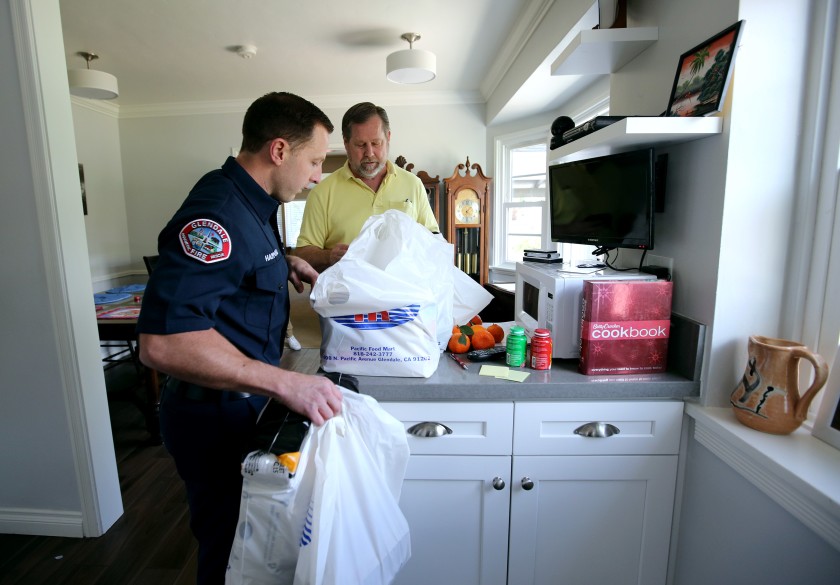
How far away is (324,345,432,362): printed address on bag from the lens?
1.24 meters

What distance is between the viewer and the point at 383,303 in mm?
1170

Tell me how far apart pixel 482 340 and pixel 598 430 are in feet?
1.43

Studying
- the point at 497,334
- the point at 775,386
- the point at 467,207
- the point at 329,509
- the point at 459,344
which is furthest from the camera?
the point at 467,207

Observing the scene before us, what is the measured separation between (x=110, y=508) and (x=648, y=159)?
2.57 meters

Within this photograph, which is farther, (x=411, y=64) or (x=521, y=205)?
(x=521, y=205)

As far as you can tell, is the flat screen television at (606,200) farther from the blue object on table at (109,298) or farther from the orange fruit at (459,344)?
the blue object on table at (109,298)

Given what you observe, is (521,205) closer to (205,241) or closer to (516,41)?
(516,41)

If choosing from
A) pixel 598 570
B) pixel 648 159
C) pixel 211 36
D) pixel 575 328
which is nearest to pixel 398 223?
pixel 575 328

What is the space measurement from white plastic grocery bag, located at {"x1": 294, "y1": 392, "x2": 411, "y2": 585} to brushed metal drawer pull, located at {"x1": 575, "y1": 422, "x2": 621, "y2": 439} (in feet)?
1.83

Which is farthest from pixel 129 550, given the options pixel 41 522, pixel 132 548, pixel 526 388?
pixel 526 388

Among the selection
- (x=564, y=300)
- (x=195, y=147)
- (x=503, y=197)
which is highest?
(x=195, y=147)

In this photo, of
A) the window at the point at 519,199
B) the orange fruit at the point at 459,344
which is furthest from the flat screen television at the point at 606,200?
the window at the point at 519,199

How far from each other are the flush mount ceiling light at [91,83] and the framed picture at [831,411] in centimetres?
408

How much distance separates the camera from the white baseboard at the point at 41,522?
1.95 m
